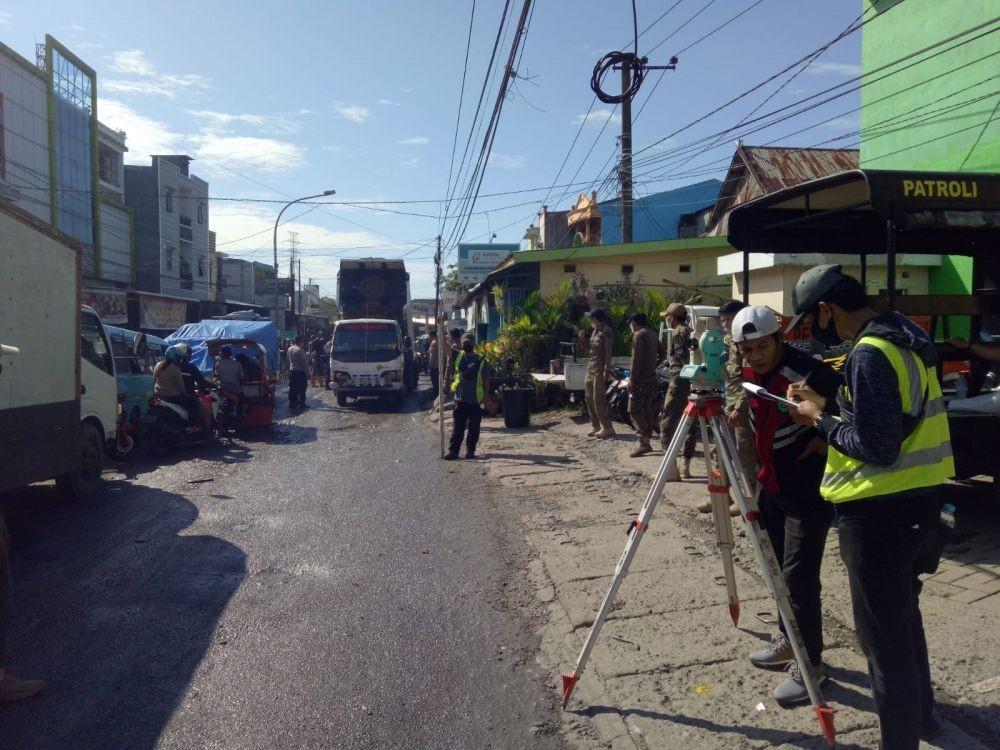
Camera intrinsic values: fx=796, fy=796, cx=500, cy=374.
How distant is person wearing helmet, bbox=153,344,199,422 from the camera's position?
505 inches

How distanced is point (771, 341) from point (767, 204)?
3.48m

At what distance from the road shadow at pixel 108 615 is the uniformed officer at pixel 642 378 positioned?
555 centimetres

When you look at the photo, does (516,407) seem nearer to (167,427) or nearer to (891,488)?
(167,427)

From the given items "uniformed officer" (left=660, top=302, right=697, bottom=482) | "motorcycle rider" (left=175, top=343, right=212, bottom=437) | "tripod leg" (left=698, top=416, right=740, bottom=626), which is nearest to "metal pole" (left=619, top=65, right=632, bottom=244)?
"motorcycle rider" (left=175, top=343, right=212, bottom=437)

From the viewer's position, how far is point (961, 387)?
6.96 meters

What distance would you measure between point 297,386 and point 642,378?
12.3 metres

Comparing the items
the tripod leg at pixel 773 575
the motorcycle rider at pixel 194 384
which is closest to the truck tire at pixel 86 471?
the motorcycle rider at pixel 194 384

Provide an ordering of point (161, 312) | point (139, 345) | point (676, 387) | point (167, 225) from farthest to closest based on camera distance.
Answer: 1. point (167, 225)
2. point (161, 312)
3. point (139, 345)
4. point (676, 387)

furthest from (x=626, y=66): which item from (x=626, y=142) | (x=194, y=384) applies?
(x=194, y=384)

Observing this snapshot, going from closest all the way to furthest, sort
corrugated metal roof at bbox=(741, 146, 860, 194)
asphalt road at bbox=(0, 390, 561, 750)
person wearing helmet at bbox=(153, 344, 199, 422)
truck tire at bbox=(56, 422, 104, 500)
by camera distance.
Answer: asphalt road at bbox=(0, 390, 561, 750), truck tire at bbox=(56, 422, 104, 500), person wearing helmet at bbox=(153, 344, 199, 422), corrugated metal roof at bbox=(741, 146, 860, 194)

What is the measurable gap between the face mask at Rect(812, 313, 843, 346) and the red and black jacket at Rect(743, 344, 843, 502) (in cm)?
28

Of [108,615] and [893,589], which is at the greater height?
[893,589]

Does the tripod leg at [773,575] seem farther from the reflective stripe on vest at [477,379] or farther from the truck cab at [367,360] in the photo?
the truck cab at [367,360]

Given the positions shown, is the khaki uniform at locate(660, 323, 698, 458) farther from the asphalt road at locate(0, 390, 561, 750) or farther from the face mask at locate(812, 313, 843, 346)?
the face mask at locate(812, 313, 843, 346)
